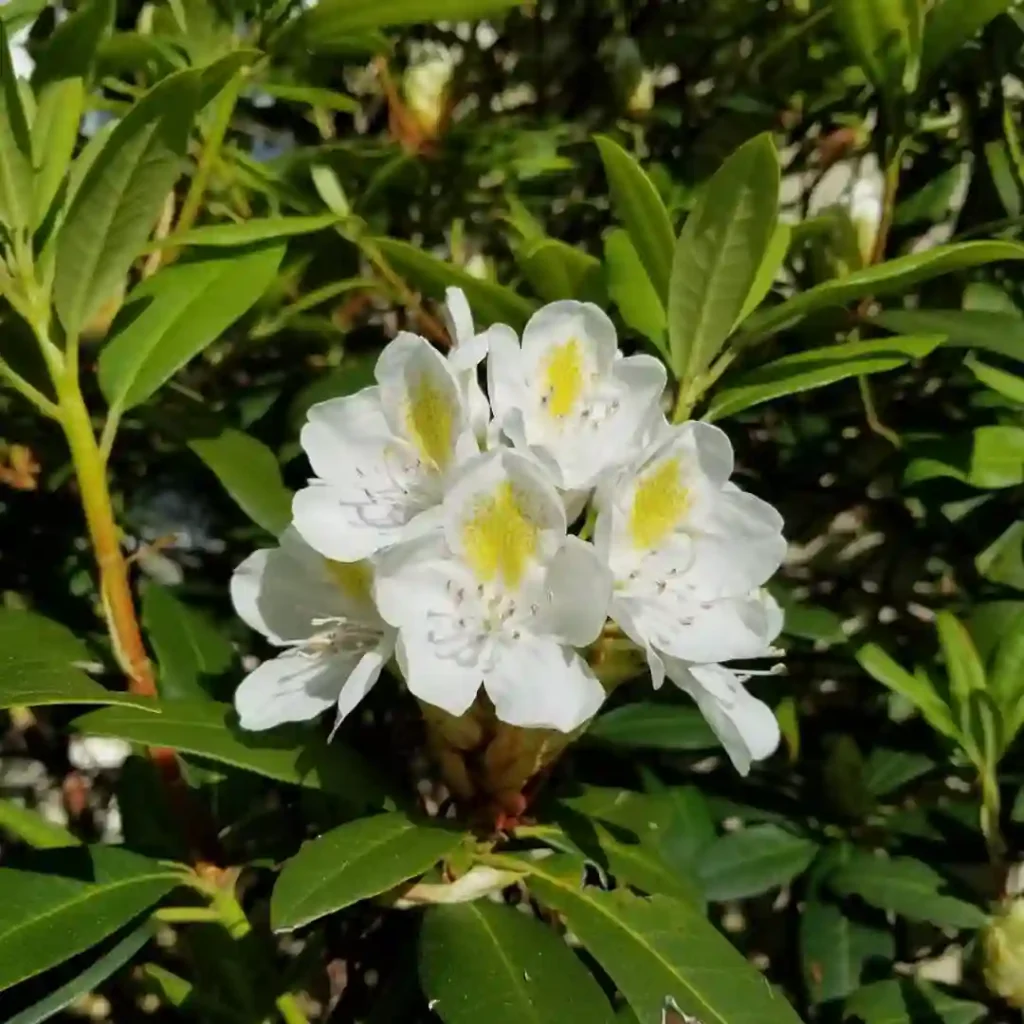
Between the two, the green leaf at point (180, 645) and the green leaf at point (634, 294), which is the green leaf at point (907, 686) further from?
the green leaf at point (180, 645)

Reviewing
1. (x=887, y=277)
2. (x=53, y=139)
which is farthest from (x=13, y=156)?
(x=887, y=277)

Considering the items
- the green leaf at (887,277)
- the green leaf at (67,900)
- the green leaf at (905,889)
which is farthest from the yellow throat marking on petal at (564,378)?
the green leaf at (905,889)

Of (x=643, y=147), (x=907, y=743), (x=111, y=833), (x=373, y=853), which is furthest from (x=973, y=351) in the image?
(x=111, y=833)

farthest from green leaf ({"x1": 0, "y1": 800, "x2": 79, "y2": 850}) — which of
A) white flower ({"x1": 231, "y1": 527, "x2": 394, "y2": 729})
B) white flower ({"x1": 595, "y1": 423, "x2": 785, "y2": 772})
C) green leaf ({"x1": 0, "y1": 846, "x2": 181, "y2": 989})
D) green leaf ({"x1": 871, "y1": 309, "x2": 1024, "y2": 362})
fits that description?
green leaf ({"x1": 871, "y1": 309, "x2": 1024, "y2": 362})

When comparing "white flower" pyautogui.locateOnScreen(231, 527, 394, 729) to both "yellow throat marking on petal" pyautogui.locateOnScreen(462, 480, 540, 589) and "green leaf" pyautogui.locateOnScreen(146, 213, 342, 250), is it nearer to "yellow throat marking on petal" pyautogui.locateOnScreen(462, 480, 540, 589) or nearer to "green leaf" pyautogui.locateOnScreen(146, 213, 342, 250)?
"yellow throat marking on petal" pyautogui.locateOnScreen(462, 480, 540, 589)

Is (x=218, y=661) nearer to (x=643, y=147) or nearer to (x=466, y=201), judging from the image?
(x=466, y=201)

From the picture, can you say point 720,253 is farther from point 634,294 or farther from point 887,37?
point 887,37
